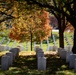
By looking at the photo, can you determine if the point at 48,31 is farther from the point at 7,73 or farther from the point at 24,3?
the point at 7,73

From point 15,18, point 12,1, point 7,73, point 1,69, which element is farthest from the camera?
point 15,18

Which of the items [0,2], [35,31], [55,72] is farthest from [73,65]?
[35,31]

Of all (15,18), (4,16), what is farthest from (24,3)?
(4,16)

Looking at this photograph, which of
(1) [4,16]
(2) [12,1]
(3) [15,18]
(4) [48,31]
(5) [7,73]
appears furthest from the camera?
(4) [48,31]

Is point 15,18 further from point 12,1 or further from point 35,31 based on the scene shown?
point 35,31

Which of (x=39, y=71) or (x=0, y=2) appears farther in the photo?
(x=0, y=2)

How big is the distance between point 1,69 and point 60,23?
12842 mm

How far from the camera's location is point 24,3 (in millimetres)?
19000

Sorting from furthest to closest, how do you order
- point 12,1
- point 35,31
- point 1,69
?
point 35,31
point 12,1
point 1,69

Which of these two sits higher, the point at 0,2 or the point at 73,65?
the point at 0,2

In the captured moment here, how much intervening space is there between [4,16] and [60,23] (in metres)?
5.12

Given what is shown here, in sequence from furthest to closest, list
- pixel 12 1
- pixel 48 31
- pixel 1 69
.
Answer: pixel 48 31
pixel 12 1
pixel 1 69

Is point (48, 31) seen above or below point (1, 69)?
above

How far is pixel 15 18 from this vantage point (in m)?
22.3
